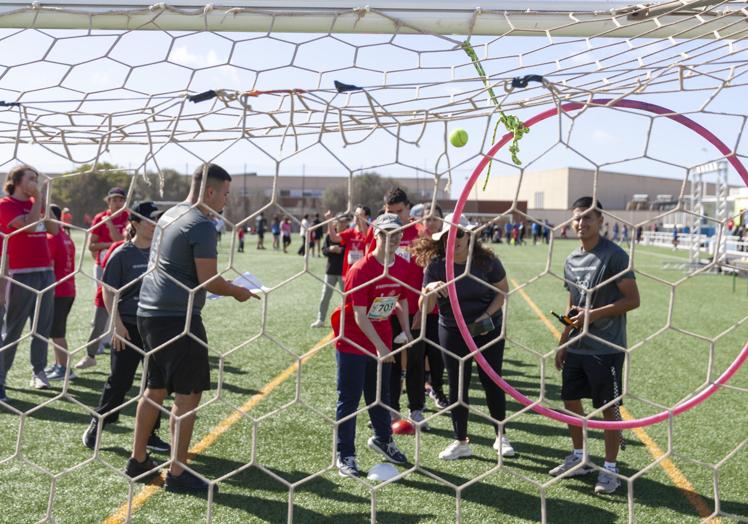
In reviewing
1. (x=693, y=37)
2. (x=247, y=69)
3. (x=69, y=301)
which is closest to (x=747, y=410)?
(x=693, y=37)

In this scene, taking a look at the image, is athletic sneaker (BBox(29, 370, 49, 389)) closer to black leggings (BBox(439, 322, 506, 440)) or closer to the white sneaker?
the white sneaker

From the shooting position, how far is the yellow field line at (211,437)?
353cm

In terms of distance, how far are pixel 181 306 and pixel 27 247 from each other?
8.35 ft

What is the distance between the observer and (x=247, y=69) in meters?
3.81

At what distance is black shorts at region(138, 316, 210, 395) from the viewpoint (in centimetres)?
368

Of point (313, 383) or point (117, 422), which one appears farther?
point (313, 383)

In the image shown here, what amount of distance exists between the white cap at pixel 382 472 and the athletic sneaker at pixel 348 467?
8cm

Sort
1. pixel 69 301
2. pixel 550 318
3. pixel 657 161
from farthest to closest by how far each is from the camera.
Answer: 1. pixel 550 318
2. pixel 69 301
3. pixel 657 161

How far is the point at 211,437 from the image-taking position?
15.9ft

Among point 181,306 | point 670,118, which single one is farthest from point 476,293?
point 181,306

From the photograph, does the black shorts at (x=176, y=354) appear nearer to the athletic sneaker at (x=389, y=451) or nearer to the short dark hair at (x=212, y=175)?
the short dark hair at (x=212, y=175)

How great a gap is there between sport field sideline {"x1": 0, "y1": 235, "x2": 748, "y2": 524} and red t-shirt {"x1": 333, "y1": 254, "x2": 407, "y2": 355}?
450mm

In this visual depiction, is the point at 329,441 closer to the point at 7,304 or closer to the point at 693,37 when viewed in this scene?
the point at 7,304

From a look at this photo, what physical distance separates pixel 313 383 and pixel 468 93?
3613mm
